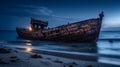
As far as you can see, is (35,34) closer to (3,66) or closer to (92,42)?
(92,42)

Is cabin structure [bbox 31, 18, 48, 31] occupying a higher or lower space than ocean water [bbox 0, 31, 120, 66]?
higher

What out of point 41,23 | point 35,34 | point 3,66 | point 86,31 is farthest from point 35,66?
point 41,23

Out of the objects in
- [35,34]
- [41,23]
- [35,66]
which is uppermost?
[41,23]

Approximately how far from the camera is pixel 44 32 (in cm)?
3033

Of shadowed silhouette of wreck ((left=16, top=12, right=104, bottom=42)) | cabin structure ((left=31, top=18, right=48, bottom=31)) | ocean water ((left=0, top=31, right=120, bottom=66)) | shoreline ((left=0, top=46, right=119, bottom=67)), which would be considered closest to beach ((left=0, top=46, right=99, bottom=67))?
shoreline ((left=0, top=46, right=119, bottom=67))

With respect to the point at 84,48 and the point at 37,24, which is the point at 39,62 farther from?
the point at 37,24

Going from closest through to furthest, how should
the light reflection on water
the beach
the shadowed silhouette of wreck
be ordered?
the beach → the light reflection on water → the shadowed silhouette of wreck

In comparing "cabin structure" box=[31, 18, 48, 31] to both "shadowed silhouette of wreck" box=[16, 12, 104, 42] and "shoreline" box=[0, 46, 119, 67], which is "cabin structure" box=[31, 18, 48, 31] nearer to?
"shadowed silhouette of wreck" box=[16, 12, 104, 42]

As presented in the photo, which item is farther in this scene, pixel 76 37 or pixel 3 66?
pixel 76 37

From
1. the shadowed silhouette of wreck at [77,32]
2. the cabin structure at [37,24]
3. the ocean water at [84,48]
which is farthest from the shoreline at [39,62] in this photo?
the cabin structure at [37,24]

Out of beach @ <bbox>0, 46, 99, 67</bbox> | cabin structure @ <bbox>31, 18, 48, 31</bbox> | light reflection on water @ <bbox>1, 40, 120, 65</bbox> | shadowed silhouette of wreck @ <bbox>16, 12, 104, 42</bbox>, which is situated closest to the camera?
beach @ <bbox>0, 46, 99, 67</bbox>

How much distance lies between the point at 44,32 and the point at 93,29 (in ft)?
27.7

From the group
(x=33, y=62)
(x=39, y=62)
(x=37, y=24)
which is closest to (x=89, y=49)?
(x=39, y=62)

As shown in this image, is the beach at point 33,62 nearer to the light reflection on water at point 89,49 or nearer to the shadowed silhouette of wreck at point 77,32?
the light reflection on water at point 89,49
